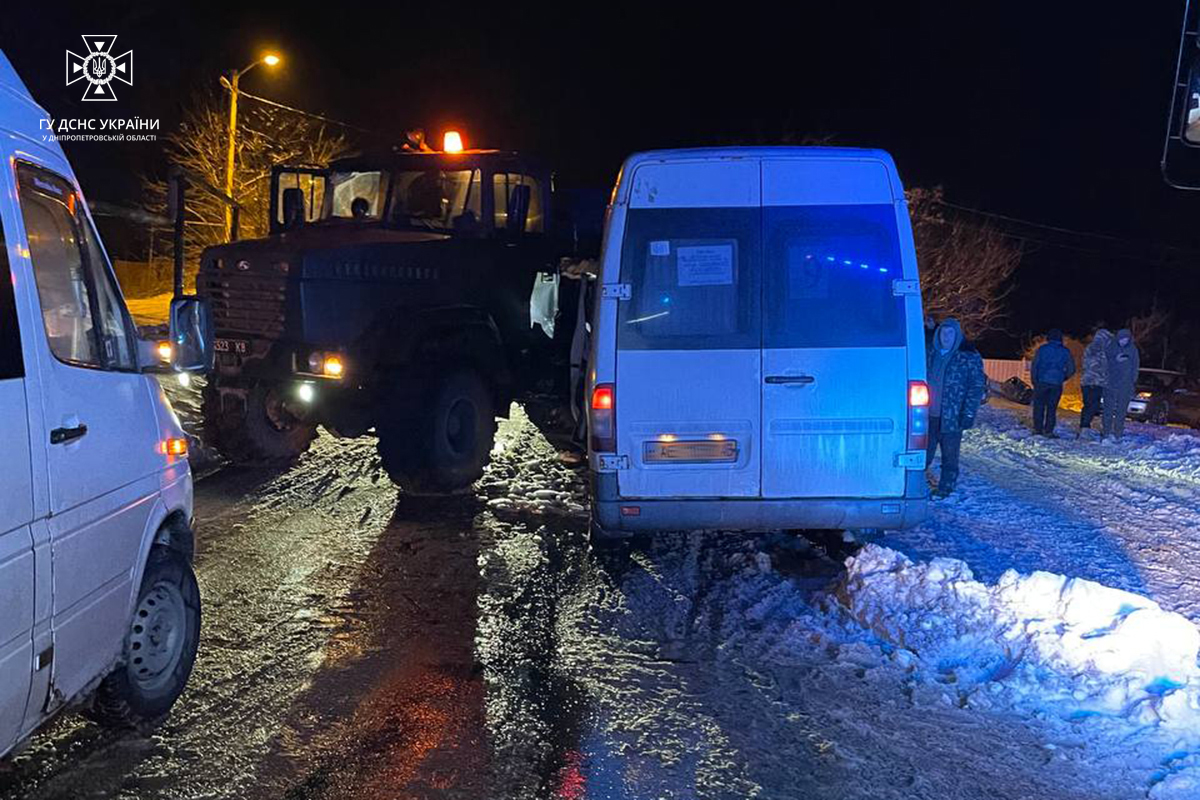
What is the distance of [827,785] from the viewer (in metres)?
4.01

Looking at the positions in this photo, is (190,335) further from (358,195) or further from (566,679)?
(358,195)

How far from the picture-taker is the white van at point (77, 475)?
10.4 ft

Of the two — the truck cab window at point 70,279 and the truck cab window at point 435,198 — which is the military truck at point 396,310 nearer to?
the truck cab window at point 435,198

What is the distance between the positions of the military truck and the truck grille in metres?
0.01

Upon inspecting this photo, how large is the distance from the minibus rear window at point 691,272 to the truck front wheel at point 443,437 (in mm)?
3176

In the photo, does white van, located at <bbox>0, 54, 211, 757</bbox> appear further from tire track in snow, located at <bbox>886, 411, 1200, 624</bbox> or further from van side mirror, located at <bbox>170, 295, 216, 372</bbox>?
tire track in snow, located at <bbox>886, 411, 1200, 624</bbox>

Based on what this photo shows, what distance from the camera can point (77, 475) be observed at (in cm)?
353

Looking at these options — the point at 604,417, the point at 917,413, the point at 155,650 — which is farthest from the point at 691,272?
the point at 155,650

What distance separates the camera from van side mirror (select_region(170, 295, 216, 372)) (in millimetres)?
4395

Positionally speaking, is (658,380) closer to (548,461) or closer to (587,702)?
(587,702)

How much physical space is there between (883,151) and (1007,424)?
1264 cm

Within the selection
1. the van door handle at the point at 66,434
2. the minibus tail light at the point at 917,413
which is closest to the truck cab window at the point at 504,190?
the minibus tail light at the point at 917,413

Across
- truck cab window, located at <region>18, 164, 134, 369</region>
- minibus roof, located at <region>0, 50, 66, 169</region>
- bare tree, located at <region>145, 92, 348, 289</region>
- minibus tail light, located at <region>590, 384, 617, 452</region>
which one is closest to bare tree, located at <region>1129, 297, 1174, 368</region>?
bare tree, located at <region>145, 92, 348, 289</region>

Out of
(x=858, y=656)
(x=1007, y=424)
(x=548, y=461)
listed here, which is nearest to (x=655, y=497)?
(x=858, y=656)
